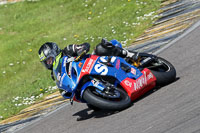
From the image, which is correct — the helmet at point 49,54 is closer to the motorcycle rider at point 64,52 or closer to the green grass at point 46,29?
the motorcycle rider at point 64,52

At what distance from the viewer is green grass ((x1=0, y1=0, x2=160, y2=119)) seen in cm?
1314

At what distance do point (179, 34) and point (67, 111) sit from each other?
Result: 4.37 metres

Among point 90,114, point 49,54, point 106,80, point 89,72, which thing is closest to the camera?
point 89,72

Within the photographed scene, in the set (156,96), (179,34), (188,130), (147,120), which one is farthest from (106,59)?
(179,34)

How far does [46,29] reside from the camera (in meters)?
18.3

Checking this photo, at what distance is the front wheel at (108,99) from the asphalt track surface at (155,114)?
0.50ft

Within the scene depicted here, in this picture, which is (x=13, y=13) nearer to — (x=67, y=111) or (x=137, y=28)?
(x=137, y=28)

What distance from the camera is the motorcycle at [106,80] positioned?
22.5 feet

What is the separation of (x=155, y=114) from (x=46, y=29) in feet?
42.3

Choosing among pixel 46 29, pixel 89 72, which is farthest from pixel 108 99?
pixel 46 29

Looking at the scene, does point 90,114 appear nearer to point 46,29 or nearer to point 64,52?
point 64,52

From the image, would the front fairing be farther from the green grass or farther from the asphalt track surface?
the green grass

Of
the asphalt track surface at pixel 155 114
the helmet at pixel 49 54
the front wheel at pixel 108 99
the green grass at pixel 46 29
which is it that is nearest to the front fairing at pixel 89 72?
the front wheel at pixel 108 99

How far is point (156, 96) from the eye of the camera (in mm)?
7168
